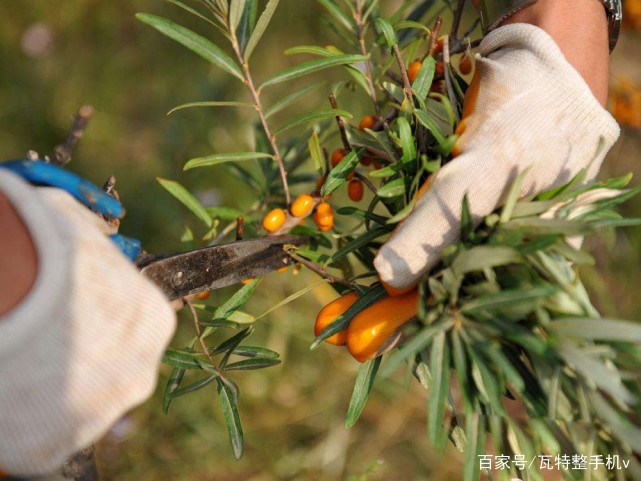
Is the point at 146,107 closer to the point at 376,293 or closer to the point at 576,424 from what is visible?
the point at 376,293

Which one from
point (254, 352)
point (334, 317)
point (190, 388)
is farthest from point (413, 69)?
point (190, 388)

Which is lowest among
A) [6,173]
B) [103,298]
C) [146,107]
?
[146,107]

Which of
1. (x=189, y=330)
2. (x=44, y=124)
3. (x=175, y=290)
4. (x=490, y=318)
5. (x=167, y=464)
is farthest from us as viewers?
(x=44, y=124)

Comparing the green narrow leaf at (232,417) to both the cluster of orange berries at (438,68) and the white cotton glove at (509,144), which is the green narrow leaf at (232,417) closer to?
the white cotton glove at (509,144)

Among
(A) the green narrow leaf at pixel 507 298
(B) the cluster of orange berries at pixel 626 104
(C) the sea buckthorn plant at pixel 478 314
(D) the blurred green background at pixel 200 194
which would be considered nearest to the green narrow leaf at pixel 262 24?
(C) the sea buckthorn plant at pixel 478 314

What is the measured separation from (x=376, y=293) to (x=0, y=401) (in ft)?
1.79

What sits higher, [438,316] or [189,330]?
[438,316]

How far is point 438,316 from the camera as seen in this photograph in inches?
30.6

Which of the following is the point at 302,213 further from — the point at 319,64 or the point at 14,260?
the point at 14,260

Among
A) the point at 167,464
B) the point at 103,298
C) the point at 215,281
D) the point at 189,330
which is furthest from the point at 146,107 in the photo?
the point at 103,298

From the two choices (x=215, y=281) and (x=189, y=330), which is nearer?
(x=215, y=281)

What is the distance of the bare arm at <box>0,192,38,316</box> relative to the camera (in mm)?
596

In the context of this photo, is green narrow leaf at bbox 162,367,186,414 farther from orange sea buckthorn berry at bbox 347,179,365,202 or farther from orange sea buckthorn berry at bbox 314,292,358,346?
orange sea buckthorn berry at bbox 347,179,365,202

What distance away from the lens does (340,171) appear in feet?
3.17
